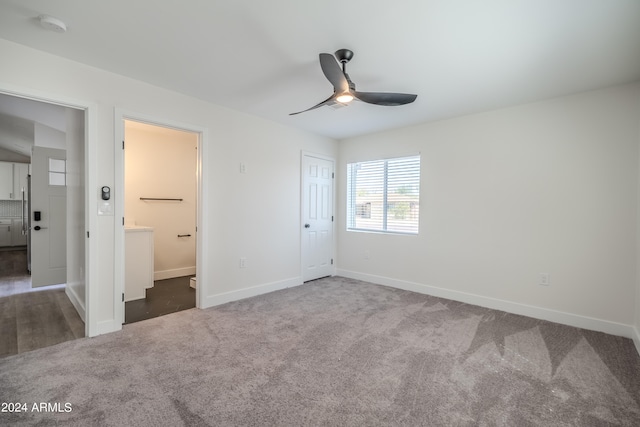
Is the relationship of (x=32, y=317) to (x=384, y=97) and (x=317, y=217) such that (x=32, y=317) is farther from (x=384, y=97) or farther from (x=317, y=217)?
(x=384, y=97)

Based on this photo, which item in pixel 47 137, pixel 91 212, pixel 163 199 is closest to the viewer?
pixel 91 212

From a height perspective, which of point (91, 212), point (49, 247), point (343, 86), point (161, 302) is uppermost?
point (343, 86)

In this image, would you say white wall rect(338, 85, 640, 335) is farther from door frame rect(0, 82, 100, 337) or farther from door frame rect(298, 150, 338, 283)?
door frame rect(0, 82, 100, 337)

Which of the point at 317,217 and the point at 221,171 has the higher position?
the point at 221,171

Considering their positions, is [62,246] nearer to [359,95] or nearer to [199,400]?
[199,400]

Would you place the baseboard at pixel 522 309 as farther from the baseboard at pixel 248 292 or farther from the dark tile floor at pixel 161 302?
the dark tile floor at pixel 161 302

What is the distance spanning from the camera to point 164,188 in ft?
17.3

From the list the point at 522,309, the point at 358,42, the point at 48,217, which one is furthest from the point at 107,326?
the point at 522,309

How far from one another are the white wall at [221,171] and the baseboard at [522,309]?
5.39 feet

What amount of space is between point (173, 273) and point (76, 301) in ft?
5.58

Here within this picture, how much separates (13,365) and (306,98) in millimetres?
3456

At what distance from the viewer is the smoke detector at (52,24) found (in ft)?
6.63

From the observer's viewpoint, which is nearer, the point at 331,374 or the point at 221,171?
the point at 331,374

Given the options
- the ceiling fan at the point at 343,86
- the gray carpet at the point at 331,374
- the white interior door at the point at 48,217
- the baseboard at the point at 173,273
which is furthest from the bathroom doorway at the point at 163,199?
the ceiling fan at the point at 343,86
